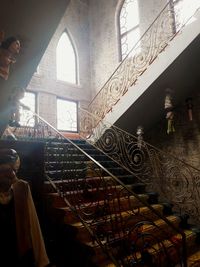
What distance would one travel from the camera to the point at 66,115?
33.6 ft

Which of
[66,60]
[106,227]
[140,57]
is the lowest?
[106,227]

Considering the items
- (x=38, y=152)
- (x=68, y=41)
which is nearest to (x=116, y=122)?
(x=38, y=152)

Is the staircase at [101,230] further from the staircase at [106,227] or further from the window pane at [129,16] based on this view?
the window pane at [129,16]

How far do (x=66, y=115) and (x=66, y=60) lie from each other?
241 cm

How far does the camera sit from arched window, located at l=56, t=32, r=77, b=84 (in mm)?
10570

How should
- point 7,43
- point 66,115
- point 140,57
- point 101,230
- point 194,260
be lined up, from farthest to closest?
point 66,115
point 140,57
point 194,260
point 101,230
point 7,43

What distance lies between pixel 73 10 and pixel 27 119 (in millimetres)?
6085

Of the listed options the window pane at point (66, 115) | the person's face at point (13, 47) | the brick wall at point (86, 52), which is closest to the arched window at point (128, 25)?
the brick wall at point (86, 52)

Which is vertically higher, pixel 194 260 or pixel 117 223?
pixel 117 223

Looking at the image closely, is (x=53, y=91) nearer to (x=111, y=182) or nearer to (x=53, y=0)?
(x=111, y=182)

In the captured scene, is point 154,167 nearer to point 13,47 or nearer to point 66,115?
point 13,47

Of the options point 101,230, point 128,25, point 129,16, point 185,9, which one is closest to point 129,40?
point 128,25

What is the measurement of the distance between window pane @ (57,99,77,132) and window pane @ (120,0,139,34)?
139 inches

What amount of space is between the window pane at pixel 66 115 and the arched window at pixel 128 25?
2841mm
